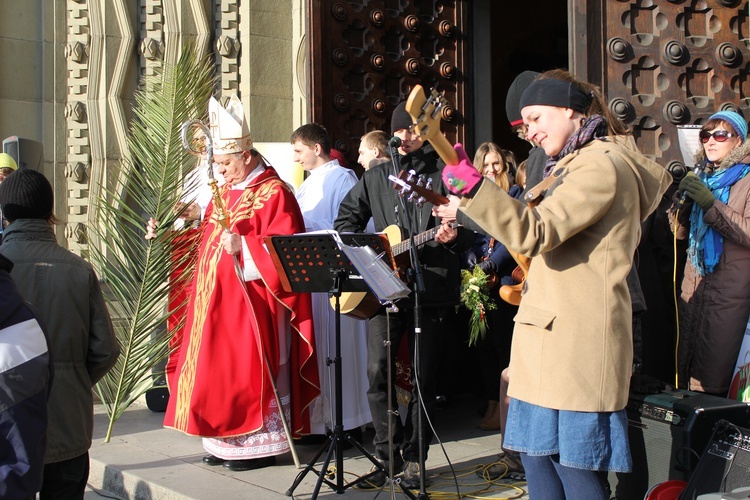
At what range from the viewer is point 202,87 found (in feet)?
22.3

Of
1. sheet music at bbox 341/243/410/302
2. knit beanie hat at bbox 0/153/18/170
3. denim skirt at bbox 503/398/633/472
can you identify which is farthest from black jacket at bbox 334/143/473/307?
knit beanie hat at bbox 0/153/18/170

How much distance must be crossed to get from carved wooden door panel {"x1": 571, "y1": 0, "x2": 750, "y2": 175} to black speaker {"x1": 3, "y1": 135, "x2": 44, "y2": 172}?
15.4ft

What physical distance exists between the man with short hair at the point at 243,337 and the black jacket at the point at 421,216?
442 mm

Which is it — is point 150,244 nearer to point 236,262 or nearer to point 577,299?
point 236,262

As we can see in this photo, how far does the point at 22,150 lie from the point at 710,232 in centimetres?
555

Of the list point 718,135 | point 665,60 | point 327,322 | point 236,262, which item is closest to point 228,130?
point 236,262

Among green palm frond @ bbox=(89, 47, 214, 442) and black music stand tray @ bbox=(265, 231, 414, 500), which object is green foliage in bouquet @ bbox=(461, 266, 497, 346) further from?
green palm frond @ bbox=(89, 47, 214, 442)

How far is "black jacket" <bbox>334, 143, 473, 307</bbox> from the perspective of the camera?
16.7ft

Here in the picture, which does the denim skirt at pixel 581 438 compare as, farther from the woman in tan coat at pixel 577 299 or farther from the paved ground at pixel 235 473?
the paved ground at pixel 235 473

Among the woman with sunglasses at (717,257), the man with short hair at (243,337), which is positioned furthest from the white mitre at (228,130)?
the woman with sunglasses at (717,257)

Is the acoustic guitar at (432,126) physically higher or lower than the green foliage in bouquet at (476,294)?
higher

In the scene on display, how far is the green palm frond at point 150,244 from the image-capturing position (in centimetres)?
648

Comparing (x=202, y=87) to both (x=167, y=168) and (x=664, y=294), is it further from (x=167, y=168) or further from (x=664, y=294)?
(x=664, y=294)

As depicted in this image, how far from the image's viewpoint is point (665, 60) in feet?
17.9
